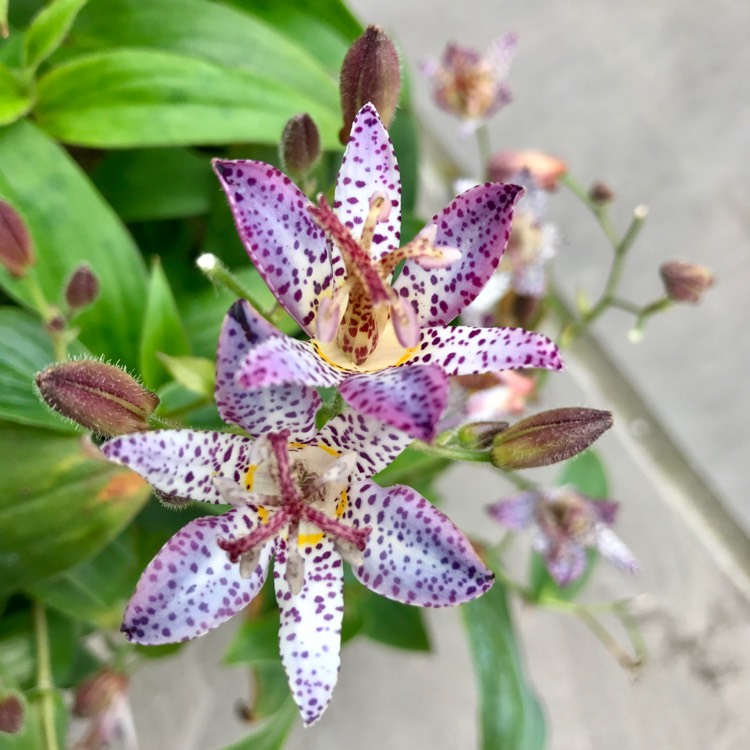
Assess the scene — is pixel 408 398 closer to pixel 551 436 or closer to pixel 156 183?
pixel 551 436

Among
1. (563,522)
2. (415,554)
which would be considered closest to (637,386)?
(563,522)

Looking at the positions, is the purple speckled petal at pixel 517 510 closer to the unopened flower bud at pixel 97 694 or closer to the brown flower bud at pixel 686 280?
the brown flower bud at pixel 686 280

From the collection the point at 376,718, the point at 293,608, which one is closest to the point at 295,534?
the point at 293,608

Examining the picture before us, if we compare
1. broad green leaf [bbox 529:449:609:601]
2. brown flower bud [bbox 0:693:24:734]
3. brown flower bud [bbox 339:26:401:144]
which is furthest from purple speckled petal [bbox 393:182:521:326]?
broad green leaf [bbox 529:449:609:601]

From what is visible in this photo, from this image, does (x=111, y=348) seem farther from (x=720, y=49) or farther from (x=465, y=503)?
(x=720, y=49)

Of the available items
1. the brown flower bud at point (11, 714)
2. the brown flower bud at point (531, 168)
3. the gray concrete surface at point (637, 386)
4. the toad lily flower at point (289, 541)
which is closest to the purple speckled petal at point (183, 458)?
the toad lily flower at point (289, 541)

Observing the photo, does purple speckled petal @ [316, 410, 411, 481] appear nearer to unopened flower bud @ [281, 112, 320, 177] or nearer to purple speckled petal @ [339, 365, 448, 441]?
purple speckled petal @ [339, 365, 448, 441]
